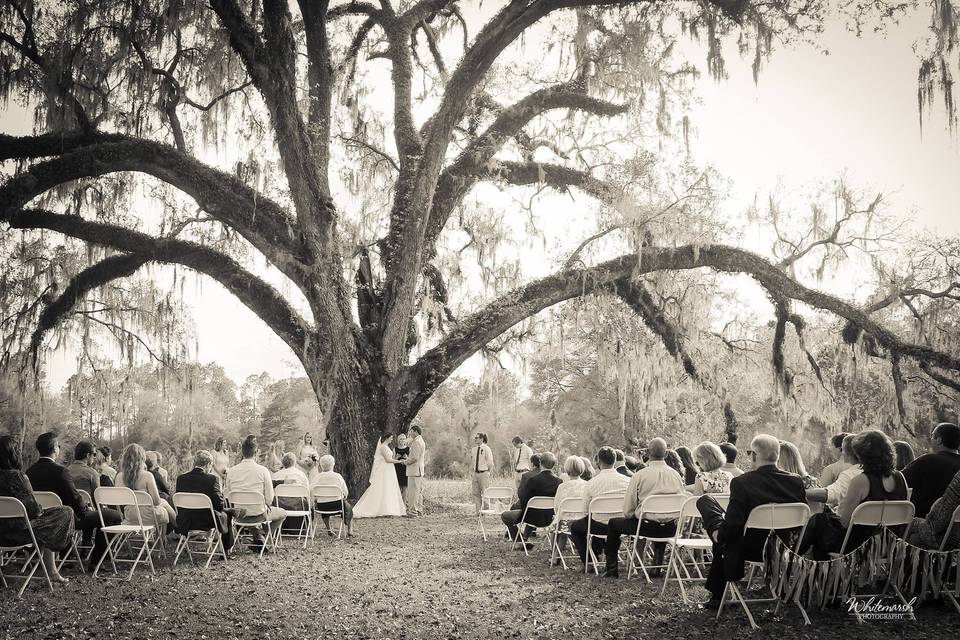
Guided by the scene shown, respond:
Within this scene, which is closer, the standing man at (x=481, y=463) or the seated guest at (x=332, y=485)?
the seated guest at (x=332, y=485)

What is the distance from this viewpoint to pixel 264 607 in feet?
16.9

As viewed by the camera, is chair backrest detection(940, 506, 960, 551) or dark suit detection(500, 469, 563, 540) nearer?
chair backrest detection(940, 506, 960, 551)

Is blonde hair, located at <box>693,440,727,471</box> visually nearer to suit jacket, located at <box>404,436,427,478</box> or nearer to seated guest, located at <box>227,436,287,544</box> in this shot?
seated guest, located at <box>227,436,287,544</box>

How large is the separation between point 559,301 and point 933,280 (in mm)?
8168

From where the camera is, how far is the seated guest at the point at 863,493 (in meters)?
4.85

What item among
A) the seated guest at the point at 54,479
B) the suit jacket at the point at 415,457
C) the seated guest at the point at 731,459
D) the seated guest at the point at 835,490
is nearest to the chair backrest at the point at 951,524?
the seated guest at the point at 835,490

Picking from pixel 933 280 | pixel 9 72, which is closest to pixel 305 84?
pixel 9 72

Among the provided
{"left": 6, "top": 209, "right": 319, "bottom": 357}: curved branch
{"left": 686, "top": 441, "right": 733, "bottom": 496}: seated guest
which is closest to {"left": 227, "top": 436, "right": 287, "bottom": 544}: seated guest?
{"left": 6, "top": 209, "right": 319, "bottom": 357}: curved branch

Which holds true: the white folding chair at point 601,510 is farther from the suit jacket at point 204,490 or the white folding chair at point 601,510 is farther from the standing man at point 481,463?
the standing man at point 481,463

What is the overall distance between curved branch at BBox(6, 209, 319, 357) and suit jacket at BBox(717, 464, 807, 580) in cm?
898

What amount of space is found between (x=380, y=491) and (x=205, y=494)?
582 centimetres

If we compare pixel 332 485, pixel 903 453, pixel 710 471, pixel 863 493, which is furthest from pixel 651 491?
pixel 332 485

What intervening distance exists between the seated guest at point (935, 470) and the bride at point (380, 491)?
29.0 feet

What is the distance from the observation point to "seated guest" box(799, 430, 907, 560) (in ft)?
15.9
